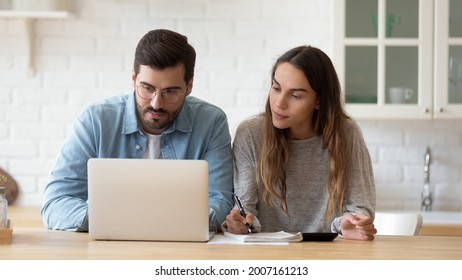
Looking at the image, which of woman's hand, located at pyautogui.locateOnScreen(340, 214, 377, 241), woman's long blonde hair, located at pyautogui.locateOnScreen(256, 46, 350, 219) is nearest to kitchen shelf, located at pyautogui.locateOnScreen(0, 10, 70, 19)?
woman's long blonde hair, located at pyautogui.locateOnScreen(256, 46, 350, 219)

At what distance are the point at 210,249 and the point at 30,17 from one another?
7.33 feet

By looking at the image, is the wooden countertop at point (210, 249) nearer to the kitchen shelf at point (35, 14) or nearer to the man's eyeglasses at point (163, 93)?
the man's eyeglasses at point (163, 93)

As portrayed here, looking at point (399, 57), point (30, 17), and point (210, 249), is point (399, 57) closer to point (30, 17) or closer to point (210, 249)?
point (30, 17)

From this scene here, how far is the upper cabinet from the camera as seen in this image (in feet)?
14.1

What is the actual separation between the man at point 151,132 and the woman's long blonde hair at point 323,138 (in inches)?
5.7

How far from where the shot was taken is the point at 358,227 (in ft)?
9.18

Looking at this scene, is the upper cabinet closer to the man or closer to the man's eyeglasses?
the man

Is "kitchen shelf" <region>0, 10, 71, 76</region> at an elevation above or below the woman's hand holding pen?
above

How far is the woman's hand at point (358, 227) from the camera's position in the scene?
2789 mm

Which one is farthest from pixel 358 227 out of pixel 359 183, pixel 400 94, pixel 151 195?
pixel 400 94

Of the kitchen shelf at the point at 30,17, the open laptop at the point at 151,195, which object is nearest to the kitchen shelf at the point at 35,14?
the kitchen shelf at the point at 30,17

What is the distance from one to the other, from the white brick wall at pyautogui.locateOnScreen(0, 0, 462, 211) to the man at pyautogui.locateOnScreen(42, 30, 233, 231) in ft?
4.24
